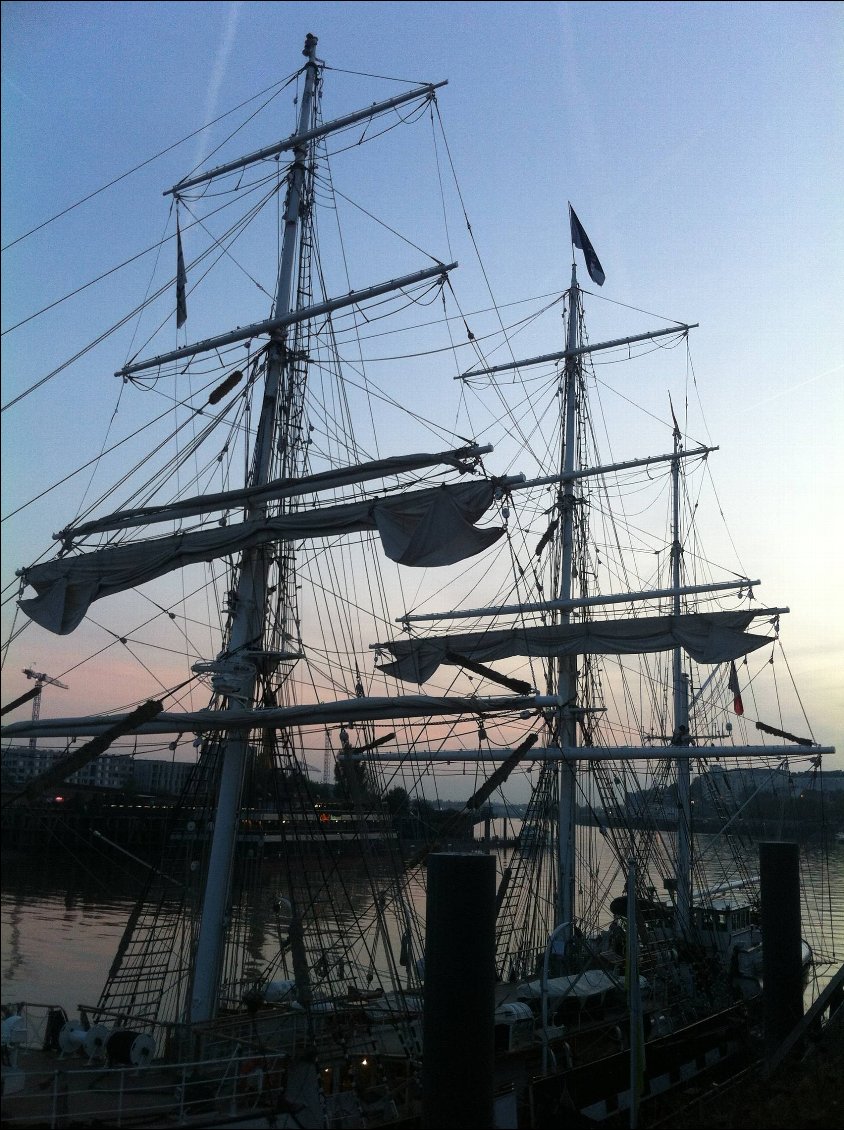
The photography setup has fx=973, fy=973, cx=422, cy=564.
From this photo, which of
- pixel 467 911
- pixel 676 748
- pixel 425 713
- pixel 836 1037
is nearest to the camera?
pixel 467 911

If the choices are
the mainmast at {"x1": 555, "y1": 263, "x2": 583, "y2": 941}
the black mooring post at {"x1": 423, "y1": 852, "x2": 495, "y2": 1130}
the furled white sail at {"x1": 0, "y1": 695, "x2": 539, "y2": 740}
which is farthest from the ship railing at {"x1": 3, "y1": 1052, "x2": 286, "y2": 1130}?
the mainmast at {"x1": 555, "y1": 263, "x2": 583, "y2": 941}

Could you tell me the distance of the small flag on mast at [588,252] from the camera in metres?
28.5

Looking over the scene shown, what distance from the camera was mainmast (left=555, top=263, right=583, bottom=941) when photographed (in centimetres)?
2469

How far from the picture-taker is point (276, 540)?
54.2 ft

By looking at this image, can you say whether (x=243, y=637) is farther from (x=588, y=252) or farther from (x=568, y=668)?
(x=588, y=252)

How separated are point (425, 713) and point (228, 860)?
3.72 meters

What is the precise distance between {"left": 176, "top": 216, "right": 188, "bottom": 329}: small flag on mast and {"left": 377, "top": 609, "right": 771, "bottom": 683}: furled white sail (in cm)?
1191

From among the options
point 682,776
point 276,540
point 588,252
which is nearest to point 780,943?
point 276,540

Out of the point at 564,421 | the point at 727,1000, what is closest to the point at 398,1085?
the point at 727,1000

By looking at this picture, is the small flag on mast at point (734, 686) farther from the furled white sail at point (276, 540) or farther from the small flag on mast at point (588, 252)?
the furled white sail at point (276, 540)

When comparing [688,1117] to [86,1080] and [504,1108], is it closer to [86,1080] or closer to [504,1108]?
[504,1108]

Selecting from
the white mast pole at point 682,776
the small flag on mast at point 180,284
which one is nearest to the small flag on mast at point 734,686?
the white mast pole at point 682,776

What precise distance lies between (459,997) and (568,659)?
60.4 feet

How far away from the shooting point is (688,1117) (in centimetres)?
1332
